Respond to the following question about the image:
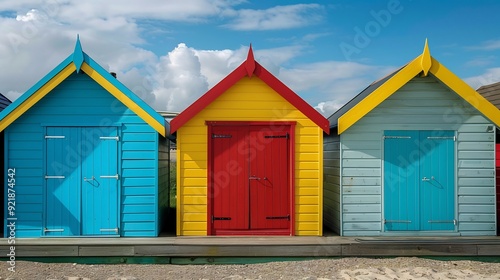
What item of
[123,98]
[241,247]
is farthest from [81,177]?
[241,247]

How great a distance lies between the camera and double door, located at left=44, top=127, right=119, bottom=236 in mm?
8336

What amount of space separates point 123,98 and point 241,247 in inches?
126

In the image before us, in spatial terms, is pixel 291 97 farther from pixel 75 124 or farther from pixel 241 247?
pixel 75 124

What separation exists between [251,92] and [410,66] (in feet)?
9.19

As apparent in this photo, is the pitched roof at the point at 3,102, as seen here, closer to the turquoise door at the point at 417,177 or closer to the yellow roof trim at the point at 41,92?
the yellow roof trim at the point at 41,92

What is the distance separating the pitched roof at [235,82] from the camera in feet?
27.0

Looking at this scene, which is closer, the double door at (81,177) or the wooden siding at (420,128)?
the double door at (81,177)

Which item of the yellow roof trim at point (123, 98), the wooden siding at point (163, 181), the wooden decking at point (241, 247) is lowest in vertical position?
the wooden decking at point (241, 247)

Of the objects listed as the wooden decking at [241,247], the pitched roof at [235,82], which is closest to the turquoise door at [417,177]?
the wooden decking at [241,247]

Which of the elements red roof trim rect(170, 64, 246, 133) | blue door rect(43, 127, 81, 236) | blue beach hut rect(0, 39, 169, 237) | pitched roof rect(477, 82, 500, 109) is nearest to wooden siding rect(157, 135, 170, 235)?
blue beach hut rect(0, 39, 169, 237)

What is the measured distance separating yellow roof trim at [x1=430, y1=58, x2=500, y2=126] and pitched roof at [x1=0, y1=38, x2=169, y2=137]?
490cm

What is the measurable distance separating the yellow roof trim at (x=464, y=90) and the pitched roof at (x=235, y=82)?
7.19ft

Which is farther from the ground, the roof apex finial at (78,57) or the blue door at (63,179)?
the roof apex finial at (78,57)

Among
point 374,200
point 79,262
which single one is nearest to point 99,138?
point 79,262
